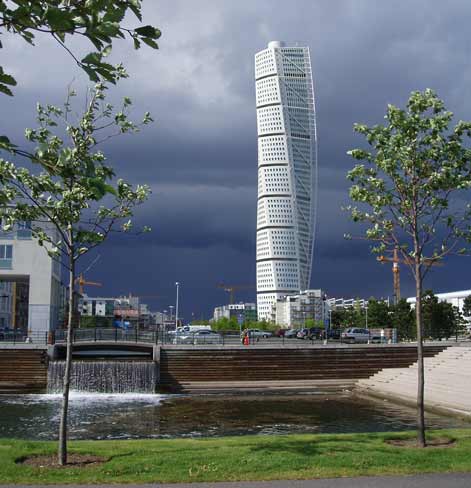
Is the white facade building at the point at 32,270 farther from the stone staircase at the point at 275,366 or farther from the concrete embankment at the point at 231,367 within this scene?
the stone staircase at the point at 275,366

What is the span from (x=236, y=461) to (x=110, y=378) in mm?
30946

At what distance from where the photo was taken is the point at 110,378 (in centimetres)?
4166

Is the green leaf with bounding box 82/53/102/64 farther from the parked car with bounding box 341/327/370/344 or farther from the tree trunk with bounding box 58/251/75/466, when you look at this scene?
the parked car with bounding box 341/327/370/344

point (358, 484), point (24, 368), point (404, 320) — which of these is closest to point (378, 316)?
point (404, 320)

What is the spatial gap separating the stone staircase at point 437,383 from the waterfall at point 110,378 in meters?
13.5

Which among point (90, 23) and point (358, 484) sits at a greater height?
point (90, 23)

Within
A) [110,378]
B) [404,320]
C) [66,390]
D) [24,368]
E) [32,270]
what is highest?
[32,270]

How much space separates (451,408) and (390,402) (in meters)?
6.87

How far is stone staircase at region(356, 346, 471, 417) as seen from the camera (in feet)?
102

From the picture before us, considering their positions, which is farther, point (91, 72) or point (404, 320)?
point (404, 320)

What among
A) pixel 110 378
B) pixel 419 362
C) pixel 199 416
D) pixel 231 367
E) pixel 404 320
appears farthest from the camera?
pixel 404 320

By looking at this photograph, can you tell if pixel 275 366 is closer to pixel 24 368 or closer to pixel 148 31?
pixel 24 368

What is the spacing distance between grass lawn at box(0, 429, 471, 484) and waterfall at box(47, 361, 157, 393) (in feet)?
87.3

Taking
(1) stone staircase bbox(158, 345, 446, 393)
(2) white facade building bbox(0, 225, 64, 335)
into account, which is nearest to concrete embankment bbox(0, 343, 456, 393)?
(1) stone staircase bbox(158, 345, 446, 393)
